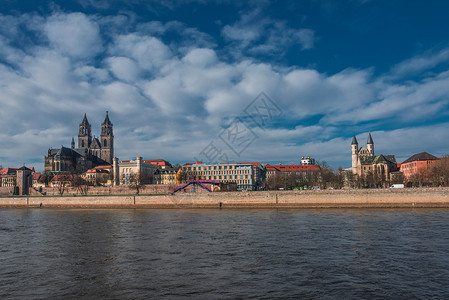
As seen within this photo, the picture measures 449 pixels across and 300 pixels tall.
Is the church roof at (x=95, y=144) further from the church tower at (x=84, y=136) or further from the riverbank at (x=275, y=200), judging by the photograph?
the riverbank at (x=275, y=200)

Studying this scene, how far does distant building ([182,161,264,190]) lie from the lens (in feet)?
321

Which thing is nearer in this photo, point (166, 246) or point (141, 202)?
point (166, 246)

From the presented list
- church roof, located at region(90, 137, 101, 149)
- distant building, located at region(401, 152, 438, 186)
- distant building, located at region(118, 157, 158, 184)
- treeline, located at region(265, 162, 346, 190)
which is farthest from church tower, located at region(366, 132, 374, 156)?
church roof, located at region(90, 137, 101, 149)

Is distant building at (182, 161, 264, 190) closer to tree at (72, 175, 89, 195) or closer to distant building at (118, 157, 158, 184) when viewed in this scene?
distant building at (118, 157, 158, 184)

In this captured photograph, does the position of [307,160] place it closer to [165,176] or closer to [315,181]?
[165,176]

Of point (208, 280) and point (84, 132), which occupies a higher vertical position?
point (84, 132)

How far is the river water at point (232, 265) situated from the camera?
991 centimetres

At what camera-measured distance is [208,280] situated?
11.0m

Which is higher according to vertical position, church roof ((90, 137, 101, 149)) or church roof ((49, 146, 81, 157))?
church roof ((90, 137, 101, 149))

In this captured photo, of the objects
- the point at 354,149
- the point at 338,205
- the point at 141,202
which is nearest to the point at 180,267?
the point at 338,205

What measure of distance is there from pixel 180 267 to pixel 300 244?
6908mm

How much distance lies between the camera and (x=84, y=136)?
501ft

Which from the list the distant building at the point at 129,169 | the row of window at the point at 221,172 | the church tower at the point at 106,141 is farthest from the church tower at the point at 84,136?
the row of window at the point at 221,172

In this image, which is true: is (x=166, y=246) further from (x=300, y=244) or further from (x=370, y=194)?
(x=370, y=194)
